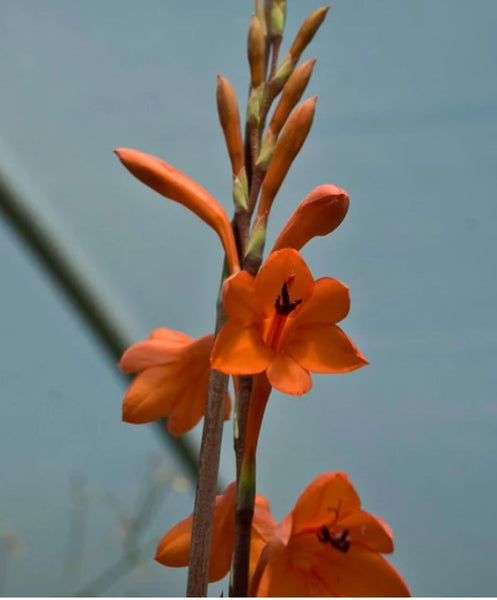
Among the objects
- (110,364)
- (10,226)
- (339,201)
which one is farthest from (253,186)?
(110,364)

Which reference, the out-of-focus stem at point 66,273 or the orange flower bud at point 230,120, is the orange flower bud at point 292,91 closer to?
the orange flower bud at point 230,120

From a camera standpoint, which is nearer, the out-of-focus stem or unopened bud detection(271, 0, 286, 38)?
unopened bud detection(271, 0, 286, 38)

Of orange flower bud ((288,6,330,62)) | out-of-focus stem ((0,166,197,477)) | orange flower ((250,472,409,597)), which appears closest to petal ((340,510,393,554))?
orange flower ((250,472,409,597))

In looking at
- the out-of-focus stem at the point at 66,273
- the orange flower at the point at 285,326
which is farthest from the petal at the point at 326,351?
the out-of-focus stem at the point at 66,273

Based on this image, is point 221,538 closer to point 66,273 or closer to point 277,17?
point 277,17

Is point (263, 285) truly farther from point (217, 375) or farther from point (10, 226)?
point (10, 226)

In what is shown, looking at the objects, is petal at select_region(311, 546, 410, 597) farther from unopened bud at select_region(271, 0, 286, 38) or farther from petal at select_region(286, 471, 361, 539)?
unopened bud at select_region(271, 0, 286, 38)
